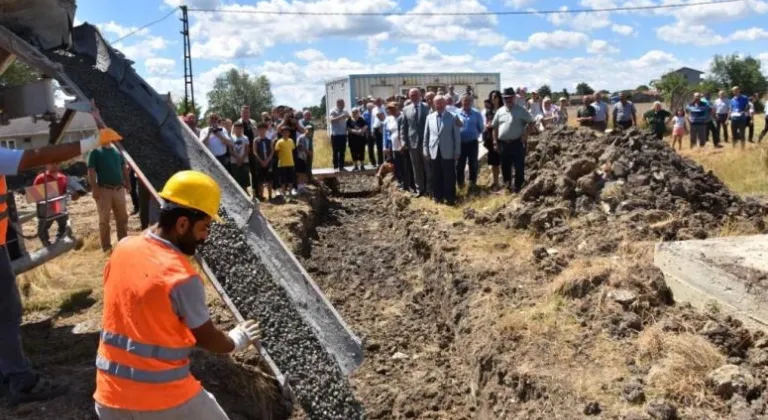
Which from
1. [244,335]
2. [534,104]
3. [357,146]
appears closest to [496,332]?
[244,335]

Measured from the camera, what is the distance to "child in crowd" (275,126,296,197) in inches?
469

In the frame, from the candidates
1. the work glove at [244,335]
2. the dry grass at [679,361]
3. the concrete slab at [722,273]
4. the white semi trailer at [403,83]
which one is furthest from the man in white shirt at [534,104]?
the work glove at [244,335]

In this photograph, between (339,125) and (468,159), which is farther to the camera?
(339,125)

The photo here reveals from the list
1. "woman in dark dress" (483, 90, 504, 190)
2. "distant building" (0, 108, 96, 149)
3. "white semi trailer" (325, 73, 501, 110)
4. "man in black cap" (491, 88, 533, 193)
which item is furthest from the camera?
"white semi trailer" (325, 73, 501, 110)

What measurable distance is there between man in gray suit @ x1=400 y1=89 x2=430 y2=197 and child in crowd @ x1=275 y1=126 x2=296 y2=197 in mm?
1947

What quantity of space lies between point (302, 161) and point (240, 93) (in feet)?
144

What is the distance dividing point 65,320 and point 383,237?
543 centimetres

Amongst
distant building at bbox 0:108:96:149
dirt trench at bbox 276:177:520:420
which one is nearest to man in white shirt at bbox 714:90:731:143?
dirt trench at bbox 276:177:520:420

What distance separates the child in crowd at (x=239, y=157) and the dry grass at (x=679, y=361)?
306 inches

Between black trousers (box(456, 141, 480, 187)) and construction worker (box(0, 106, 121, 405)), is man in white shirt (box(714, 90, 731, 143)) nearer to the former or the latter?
black trousers (box(456, 141, 480, 187))

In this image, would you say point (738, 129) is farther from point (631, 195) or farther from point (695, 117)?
point (631, 195)

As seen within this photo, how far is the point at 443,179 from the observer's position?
11.4 m

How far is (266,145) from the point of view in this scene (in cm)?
1199

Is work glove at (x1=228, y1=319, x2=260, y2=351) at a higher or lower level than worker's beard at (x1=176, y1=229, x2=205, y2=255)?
lower
